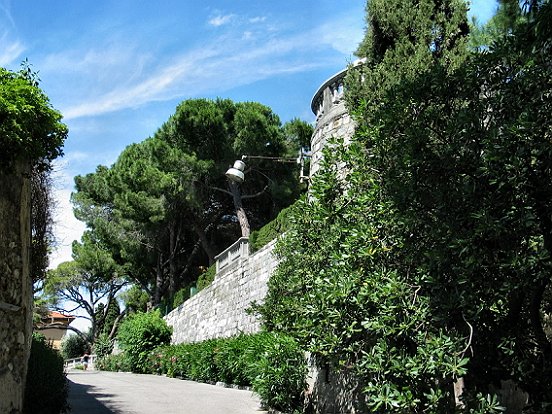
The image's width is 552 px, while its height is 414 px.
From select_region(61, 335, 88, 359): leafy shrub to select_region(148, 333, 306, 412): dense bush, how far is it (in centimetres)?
3746

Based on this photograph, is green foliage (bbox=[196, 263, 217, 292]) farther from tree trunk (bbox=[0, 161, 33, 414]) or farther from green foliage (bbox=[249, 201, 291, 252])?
tree trunk (bbox=[0, 161, 33, 414])

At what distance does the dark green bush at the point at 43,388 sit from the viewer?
643cm

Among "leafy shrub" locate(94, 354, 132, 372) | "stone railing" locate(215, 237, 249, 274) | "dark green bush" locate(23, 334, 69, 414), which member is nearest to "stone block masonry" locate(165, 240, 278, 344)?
"stone railing" locate(215, 237, 249, 274)

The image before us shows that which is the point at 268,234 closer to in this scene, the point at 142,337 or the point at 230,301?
the point at 230,301

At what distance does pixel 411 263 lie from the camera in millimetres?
4938

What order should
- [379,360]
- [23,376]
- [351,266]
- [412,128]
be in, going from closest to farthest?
[379,360] → [412,128] → [351,266] → [23,376]

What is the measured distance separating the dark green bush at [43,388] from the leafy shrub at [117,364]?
15.6 m

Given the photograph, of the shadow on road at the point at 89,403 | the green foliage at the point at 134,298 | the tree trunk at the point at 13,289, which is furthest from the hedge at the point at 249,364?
the green foliage at the point at 134,298

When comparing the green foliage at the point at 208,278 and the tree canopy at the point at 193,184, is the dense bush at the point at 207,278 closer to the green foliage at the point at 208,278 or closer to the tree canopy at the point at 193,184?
the green foliage at the point at 208,278

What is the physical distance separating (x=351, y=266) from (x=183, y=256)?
25.8 m

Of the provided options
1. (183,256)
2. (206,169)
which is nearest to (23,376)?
(206,169)

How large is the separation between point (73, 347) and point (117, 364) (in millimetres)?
28368

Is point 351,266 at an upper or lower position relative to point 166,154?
lower

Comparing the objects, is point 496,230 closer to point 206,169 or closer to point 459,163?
point 459,163
